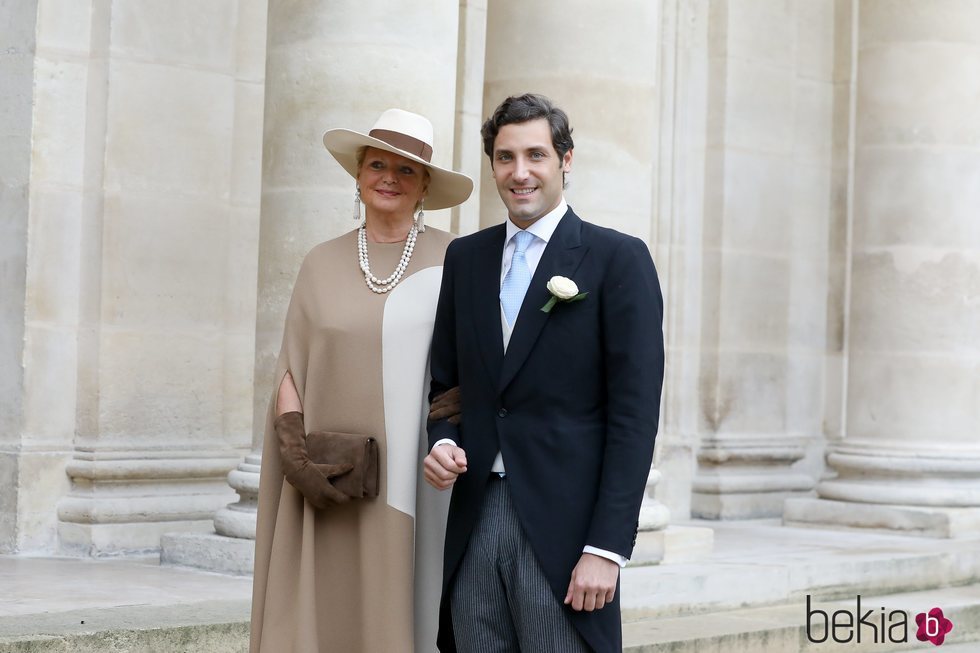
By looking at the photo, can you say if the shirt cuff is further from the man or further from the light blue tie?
the light blue tie

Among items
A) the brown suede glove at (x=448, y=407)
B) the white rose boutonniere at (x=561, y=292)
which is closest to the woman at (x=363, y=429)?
the brown suede glove at (x=448, y=407)

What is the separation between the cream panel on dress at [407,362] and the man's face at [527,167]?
78 cm

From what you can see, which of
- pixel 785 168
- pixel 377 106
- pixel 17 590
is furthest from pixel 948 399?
pixel 17 590

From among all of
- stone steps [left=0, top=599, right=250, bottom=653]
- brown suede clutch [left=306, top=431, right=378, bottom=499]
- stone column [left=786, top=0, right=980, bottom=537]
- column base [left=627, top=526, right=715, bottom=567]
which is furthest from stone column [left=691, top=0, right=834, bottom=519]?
brown suede clutch [left=306, top=431, right=378, bottom=499]

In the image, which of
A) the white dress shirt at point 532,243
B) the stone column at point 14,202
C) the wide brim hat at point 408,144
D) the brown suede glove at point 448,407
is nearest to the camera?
the white dress shirt at point 532,243

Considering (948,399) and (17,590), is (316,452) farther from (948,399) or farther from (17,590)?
(948,399)

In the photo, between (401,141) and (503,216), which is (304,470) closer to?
(401,141)

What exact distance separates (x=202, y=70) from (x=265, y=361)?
6.76 ft

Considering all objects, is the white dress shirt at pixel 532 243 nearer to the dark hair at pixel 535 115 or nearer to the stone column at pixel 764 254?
the dark hair at pixel 535 115

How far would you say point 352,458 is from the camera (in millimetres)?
4191

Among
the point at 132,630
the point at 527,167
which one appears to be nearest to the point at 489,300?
the point at 527,167

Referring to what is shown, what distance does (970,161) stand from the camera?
988cm

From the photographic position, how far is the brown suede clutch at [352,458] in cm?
419

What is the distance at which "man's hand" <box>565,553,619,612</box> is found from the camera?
3.38m
